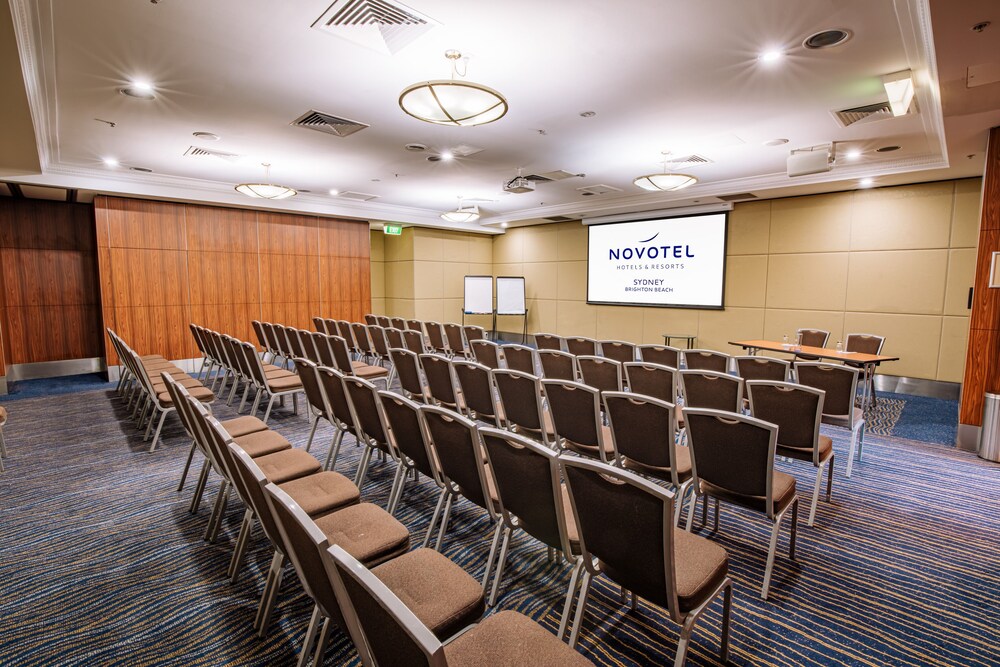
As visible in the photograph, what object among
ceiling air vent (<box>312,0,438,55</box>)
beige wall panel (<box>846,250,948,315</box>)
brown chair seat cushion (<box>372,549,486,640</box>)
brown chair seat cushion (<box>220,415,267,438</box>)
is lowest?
brown chair seat cushion (<box>372,549,486,640</box>)

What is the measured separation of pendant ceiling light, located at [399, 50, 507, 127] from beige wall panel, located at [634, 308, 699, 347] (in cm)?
751

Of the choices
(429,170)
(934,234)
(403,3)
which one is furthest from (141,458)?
(934,234)

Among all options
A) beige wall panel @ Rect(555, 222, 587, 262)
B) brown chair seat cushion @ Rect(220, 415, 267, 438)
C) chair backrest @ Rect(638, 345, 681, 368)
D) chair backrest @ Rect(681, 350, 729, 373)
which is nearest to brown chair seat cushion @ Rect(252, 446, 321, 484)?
brown chair seat cushion @ Rect(220, 415, 267, 438)

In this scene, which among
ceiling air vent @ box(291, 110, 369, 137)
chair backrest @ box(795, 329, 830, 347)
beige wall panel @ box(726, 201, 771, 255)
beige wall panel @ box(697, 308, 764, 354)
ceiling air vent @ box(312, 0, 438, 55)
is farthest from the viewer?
beige wall panel @ box(697, 308, 764, 354)

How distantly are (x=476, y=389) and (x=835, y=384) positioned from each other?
2.97 m

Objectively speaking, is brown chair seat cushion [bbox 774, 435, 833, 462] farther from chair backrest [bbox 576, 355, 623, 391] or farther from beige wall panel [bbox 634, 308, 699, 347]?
beige wall panel [bbox 634, 308, 699, 347]

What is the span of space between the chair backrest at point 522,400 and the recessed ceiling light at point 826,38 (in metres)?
3.39

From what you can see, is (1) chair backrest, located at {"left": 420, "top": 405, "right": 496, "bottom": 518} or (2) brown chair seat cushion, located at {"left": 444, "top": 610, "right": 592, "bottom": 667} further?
(1) chair backrest, located at {"left": 420, "top": 405, "right": 496, "bottom": 518}

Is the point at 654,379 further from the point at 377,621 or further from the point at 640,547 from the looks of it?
the point at 377,621

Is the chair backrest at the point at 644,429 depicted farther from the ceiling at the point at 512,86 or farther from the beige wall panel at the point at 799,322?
the beige wall panel at the point at 799,322

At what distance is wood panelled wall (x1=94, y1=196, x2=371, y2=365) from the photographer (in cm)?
865

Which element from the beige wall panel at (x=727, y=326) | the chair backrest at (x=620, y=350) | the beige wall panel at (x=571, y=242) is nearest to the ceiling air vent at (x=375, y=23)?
the chair backrest at (x=620, y=350)

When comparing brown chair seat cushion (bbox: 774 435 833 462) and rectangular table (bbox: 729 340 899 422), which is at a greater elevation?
rectangular table (bbox: 729 340 899 422)

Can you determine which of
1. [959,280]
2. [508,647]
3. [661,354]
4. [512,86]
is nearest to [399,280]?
[512,86]
